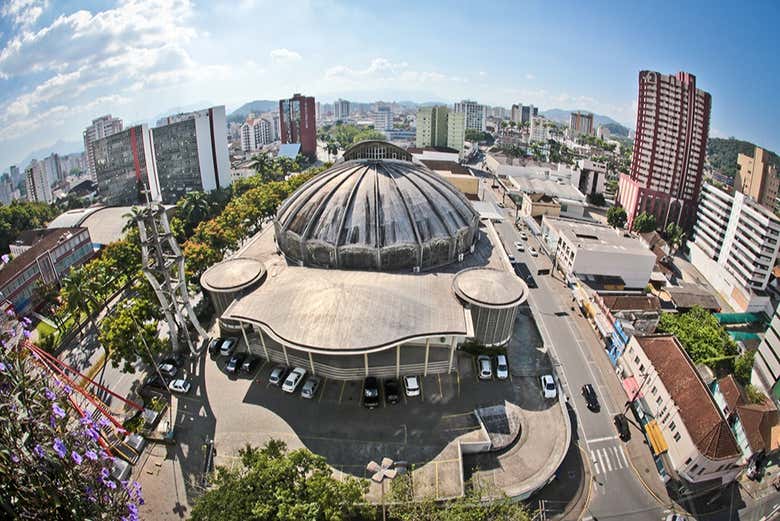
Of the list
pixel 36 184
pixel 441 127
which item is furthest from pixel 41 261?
pixel 36 184

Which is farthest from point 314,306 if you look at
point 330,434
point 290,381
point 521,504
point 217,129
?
point 217,129

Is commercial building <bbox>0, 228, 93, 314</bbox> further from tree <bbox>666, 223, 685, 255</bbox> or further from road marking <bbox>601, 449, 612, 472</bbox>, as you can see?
tree <bbox>666, 223, 685, 255</bbox>

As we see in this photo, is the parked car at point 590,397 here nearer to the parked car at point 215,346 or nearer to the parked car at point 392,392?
the parked car at point 392,392

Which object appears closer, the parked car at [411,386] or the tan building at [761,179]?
the parked car at [411,386]

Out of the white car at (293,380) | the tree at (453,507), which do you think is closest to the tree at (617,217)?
the tree at (453,507)

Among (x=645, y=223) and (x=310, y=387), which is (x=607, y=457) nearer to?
(x=310, y=387)

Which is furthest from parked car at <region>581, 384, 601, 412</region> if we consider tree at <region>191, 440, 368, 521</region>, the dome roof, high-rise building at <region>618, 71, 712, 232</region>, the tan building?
the tan building
